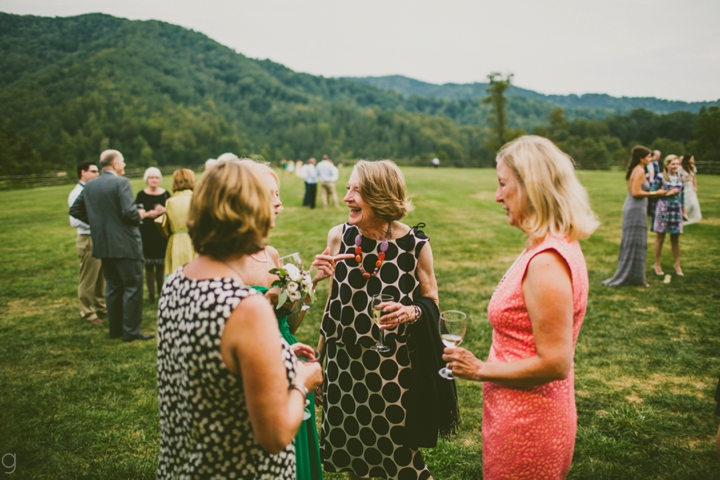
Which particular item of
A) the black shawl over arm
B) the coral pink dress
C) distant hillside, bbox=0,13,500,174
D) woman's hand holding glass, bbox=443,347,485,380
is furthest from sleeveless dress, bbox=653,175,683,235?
distant hillside, bbox=0,13,500,174

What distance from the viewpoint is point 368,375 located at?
2.69 metres

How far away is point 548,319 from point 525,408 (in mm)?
452

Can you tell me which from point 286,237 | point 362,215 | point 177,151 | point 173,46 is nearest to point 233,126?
point 177,151

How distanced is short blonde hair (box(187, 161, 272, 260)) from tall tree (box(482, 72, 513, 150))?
84721mm

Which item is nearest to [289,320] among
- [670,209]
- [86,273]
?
[86,273]

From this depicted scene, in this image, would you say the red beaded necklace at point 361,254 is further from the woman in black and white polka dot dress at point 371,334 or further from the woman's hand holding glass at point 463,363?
the woman's hand holding glass at point 463,363

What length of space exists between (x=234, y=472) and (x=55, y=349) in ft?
19.9

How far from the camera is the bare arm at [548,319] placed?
64.9 inches

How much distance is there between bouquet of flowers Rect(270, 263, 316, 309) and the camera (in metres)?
2.40

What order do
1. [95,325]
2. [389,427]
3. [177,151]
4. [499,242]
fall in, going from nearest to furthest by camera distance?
[389,427], [95,325], [499,242], [177,151]

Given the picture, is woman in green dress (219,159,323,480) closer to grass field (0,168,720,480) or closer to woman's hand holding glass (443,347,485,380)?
woman's hand holding glass (443,347,485,380)

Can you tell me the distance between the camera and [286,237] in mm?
13961

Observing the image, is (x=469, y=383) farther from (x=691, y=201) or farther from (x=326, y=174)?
(x=326, y=174)

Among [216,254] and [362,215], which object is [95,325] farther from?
[216,254]
